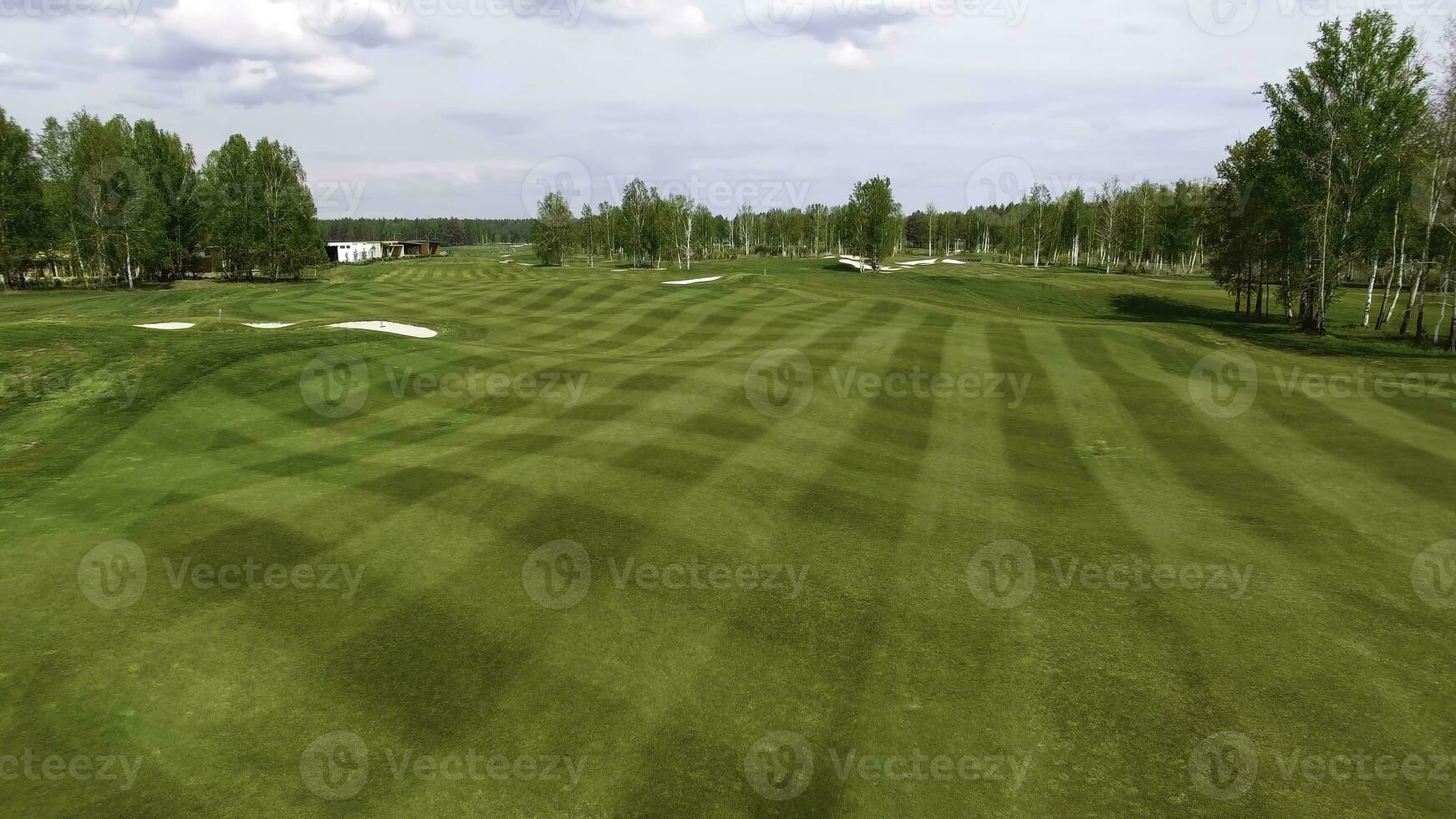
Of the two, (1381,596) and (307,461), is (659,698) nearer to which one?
(1381,596)

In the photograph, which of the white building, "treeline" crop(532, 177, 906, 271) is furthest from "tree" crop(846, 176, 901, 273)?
the white building

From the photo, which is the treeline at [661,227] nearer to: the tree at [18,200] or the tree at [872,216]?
the tree at [872,216]

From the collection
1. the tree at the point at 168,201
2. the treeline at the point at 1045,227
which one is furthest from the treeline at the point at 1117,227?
the tree at the point at 168,201

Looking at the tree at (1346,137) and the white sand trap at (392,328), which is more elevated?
the tree at (1346,137)

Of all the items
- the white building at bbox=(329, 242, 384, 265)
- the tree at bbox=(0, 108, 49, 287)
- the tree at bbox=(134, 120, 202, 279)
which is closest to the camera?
the tree at bbox=(0, 108, 49, 287)

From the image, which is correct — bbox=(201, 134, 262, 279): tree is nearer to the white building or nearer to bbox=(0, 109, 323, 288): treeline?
bbox=(0, 109, 323, 288): treeline

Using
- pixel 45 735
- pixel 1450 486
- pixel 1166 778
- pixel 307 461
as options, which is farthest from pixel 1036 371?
pixel 45 735
